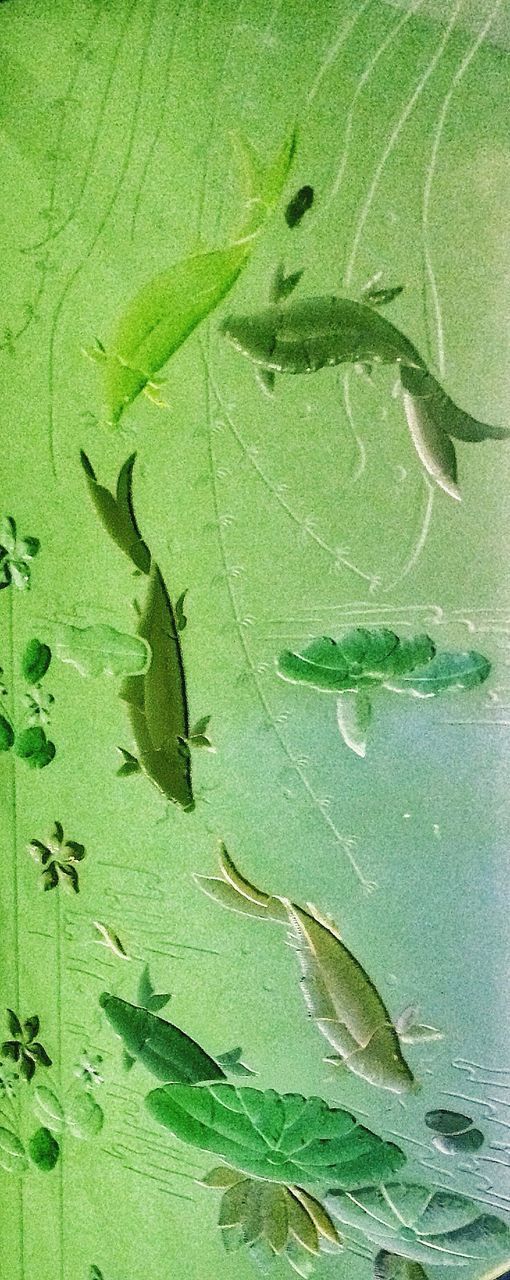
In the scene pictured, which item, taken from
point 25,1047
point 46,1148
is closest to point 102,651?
point 25,1047

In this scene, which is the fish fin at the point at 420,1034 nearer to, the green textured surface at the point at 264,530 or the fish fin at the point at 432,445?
the green textured surface at the point at 264,530

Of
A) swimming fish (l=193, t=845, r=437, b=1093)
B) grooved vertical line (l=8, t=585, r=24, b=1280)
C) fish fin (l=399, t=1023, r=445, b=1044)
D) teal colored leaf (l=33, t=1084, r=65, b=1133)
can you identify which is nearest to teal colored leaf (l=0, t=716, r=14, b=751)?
grooved vertical line (l=8, t=585, r=24, b=1280)

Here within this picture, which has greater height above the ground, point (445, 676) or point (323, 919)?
point (445, 676)

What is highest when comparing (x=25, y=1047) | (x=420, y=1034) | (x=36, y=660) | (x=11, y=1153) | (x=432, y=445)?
(x=432, y=445)

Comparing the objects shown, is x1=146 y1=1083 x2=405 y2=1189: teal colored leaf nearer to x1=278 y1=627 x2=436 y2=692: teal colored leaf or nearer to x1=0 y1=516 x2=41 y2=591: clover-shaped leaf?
x1=278 y1=627 x2=436 y2=692: teal colored leaf

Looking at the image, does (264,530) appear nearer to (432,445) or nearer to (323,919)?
(432,445)

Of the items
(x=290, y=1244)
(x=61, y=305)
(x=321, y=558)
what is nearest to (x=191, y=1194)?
(x=290, y=1244)

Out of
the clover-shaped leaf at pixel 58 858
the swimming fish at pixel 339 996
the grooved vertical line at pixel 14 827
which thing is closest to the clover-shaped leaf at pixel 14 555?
the grooved vertical line at pixel 14 827

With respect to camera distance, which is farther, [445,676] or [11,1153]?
[11,1153]
